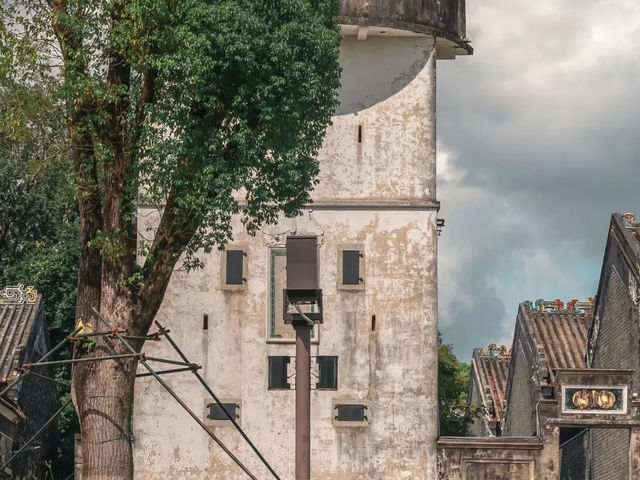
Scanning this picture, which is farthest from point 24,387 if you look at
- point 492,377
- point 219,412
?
point 492,377

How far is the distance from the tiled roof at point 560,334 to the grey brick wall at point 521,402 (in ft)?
2.57

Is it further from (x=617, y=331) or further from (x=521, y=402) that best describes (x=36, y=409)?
(x=617, y=331)

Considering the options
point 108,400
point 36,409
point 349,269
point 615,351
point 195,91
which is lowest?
point 108,400

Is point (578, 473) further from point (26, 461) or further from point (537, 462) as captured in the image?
point (26, 461)

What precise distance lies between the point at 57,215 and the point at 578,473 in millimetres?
19079

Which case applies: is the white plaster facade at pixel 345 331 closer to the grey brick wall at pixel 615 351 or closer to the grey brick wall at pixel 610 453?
the grey brick wall at pixel 610 453

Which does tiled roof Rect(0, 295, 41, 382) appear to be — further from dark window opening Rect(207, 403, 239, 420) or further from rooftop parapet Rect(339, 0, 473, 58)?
rooftop parapet Rect(339, 0, 473, 58)

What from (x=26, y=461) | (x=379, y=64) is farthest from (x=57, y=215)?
(x=379, y=64)

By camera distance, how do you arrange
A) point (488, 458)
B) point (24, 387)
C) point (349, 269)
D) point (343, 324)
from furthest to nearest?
point (24, 387) → point (488, 458) → point (349, 269) → point (343, 324)

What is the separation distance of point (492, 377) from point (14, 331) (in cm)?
1974

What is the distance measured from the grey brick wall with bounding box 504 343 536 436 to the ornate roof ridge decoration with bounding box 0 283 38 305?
13.6 meters

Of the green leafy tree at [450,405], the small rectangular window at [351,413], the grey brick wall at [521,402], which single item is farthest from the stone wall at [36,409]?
the grey brick wall at [521,402]

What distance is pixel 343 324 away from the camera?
34.1m

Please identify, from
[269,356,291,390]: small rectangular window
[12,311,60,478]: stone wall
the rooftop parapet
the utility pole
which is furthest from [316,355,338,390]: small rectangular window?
the utility pole
